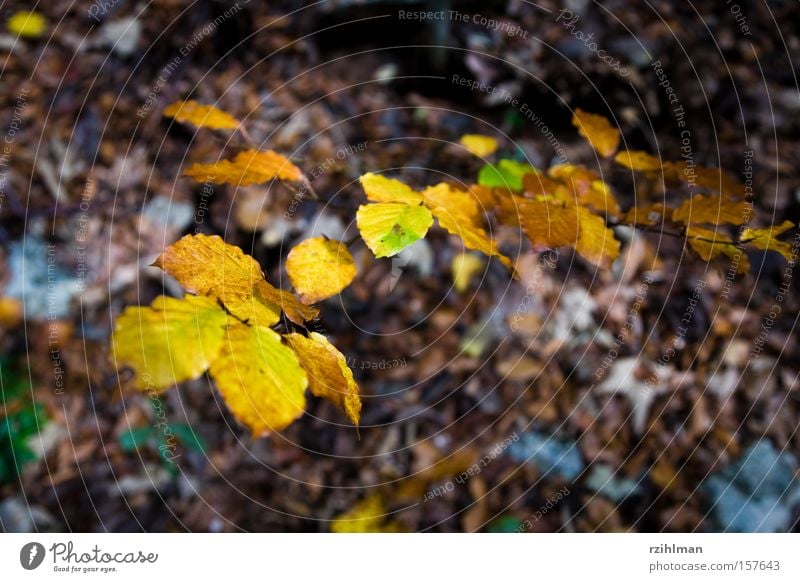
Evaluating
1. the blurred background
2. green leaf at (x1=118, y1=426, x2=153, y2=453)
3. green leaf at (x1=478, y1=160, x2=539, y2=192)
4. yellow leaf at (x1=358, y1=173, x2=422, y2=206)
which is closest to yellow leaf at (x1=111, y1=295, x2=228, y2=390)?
yellow leaf at (x1=358, y1=173, x2=422, y2=206)

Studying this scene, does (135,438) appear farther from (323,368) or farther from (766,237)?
(766,237)

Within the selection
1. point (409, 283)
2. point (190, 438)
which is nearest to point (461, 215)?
point (409, 283)

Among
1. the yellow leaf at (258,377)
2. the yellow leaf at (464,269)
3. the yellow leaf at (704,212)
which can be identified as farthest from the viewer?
the yellow leaf at (464,269)

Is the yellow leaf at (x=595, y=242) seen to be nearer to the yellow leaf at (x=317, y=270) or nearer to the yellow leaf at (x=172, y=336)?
the yellow leaf at (x=317, y=270)

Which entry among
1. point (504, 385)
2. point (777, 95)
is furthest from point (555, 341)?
point (777, 95)
